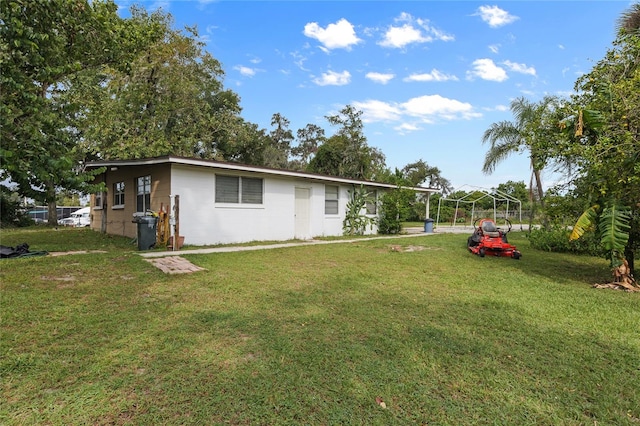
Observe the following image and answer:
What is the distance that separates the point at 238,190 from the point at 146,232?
325 cm

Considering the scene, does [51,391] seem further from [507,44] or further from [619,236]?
[507,44]

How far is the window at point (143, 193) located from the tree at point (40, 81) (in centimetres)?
344

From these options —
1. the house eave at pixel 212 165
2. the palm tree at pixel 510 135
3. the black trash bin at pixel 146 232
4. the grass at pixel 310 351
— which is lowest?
the grass at pixel 310 351

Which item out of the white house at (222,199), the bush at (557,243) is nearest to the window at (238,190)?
the white house at (222,199)

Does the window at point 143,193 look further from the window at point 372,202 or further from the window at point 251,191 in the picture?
the window at point 372,202

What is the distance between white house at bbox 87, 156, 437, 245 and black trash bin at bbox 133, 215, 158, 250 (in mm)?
612

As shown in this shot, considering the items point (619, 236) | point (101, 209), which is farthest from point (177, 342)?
point (101, 209)

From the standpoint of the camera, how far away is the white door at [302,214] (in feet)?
45.2

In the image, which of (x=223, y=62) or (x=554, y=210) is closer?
A: (x=554, y=210)

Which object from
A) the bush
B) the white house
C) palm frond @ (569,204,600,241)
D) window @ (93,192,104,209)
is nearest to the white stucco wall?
the white house

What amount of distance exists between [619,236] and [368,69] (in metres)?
13.5

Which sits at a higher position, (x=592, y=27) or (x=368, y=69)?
(x=368, y=69)

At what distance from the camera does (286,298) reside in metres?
5.05

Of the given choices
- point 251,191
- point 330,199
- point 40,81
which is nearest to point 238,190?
point 251,191
